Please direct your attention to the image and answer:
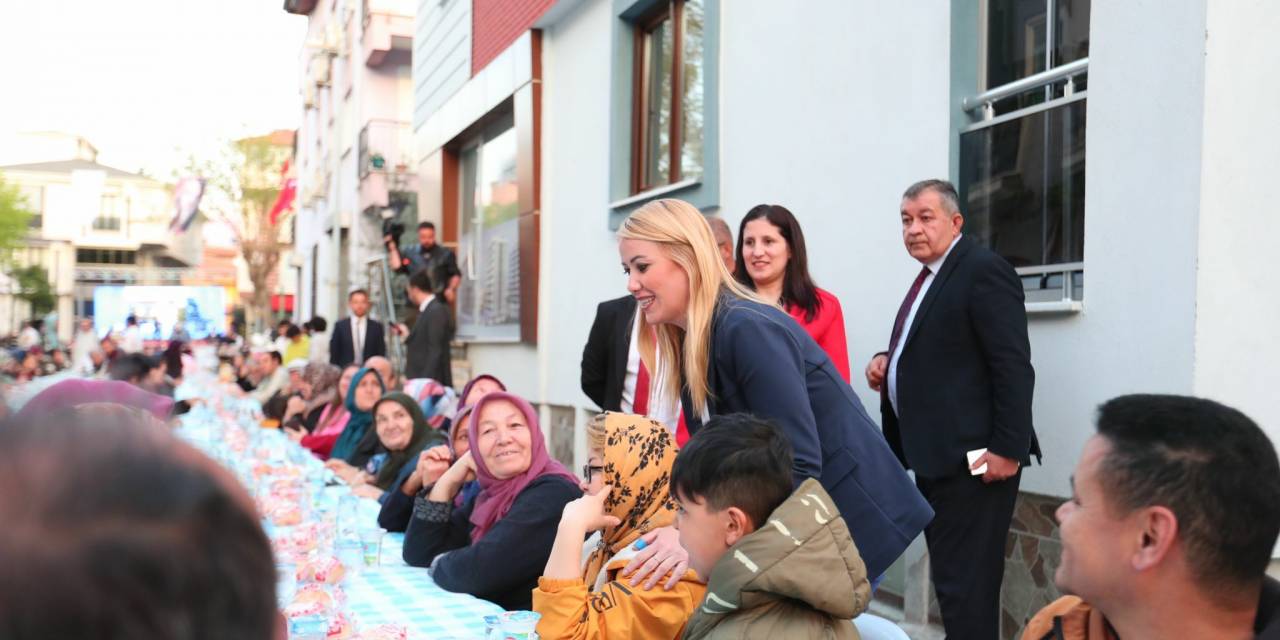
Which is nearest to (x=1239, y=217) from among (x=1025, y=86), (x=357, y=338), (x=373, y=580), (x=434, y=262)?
(x=1025, y=86)

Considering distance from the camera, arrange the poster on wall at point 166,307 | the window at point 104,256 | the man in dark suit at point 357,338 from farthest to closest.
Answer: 1. the window at point 104,256
2. the poster on wall at point 166,307
3. the man in dark suit at point 357,338

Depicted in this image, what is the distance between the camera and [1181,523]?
1.64 m

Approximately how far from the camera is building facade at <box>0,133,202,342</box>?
59562mm

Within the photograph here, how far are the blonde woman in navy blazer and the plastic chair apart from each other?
0.36 metres

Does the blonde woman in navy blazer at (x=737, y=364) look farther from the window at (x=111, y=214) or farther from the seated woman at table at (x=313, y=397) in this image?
the window at (x=111, y=214)

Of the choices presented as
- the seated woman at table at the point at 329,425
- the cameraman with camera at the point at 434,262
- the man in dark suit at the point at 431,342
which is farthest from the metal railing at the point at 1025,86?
the cameraman with camera at the point at 434,262

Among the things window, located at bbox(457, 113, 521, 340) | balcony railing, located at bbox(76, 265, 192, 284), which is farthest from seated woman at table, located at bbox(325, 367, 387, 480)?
balcony railing, located at bbox(76, 265, 192, 284)

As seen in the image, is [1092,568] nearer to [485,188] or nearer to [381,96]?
[485,188]

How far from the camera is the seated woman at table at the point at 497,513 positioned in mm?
→ 3311

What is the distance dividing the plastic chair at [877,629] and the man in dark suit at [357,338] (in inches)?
374

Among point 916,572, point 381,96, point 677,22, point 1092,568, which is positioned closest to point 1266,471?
point 1092,568

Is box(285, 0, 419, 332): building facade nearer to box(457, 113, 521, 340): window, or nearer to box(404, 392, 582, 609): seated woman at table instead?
box(457, 113, 521, 340): window

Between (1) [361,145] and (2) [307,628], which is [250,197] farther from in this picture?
(2) [307,628]

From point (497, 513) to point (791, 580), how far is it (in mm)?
1894
